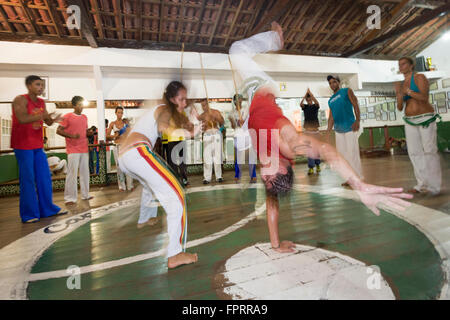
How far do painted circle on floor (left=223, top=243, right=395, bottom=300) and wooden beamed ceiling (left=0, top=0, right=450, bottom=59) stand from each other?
6079 millimetres

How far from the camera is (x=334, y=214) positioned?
250 cm

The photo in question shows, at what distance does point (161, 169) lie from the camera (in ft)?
5.17

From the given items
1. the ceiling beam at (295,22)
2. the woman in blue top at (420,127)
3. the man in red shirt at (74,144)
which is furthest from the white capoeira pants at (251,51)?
the ceiling beam at (295,22)

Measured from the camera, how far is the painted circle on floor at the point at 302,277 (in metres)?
1.18

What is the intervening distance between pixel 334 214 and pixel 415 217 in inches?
26.8

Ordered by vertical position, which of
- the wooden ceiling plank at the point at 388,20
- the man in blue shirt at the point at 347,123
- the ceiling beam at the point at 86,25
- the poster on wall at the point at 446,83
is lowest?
the man in blue shirt at the point at 347,123

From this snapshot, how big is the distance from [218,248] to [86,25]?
6277mm

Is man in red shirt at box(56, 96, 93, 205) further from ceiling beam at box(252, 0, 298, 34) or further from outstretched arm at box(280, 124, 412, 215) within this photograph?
ceiling beam at box(252, 0, 298, 34)

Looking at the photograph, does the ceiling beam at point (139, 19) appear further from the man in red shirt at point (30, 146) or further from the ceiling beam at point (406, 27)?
the ceiling beam at point (406, 27)

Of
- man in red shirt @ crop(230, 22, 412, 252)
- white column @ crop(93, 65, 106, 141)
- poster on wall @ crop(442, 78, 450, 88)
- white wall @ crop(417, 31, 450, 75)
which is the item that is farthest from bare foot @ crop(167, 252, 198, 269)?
white wall @ crop(417, 31, 450, 75)

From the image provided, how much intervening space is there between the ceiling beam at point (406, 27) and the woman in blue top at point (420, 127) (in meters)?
6.64

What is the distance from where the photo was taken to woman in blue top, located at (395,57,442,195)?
2.90 m
